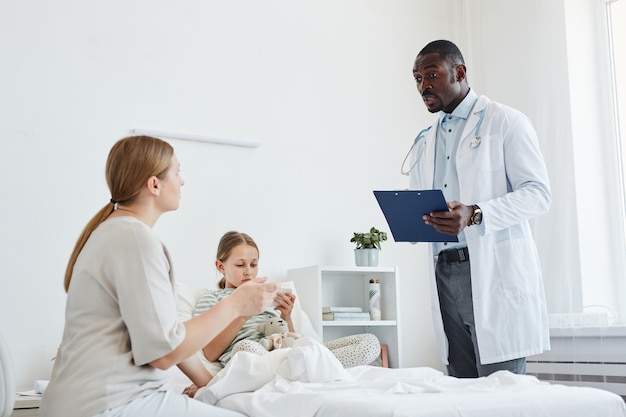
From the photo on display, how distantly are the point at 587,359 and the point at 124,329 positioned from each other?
8.02 feet

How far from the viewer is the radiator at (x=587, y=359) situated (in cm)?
313

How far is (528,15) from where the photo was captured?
3955 millimetres

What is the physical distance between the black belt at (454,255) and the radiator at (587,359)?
1212mm

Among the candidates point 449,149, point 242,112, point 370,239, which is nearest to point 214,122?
point 242,112

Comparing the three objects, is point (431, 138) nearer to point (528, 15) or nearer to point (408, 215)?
point (408, 215)

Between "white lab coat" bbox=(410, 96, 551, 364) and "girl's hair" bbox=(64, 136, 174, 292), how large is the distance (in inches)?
41.1

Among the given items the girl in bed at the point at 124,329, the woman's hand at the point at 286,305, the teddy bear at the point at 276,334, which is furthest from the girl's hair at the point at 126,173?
the woman's hand at the point at 286,305

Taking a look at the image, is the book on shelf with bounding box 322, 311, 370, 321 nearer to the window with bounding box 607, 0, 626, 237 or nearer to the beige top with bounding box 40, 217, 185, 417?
the window with bounding box 607, 0, 626, 237

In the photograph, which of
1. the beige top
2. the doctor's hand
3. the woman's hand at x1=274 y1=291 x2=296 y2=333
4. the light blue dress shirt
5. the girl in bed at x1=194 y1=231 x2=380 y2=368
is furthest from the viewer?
the woman's hand at x1=274 y1=291 x2=296 y2=333

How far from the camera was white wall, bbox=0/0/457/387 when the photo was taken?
3.13 meters

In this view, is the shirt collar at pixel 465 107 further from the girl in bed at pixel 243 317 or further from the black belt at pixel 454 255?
the girl in bed at pixel 243 317

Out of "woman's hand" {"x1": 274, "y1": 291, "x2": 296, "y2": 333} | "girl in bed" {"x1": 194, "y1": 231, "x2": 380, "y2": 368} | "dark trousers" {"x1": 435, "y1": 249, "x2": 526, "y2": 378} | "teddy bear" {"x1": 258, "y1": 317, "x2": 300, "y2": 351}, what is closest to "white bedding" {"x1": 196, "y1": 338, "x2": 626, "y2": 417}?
"dark trousers" {"x1": 435, "y1": 249, "x2": 526, "y2": 378}

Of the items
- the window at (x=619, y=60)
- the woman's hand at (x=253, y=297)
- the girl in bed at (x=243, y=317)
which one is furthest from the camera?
the window at (x=619, y=60)

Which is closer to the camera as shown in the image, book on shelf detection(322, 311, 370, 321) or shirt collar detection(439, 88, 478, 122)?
shirt collar detection(439, 88, 478, 122)
